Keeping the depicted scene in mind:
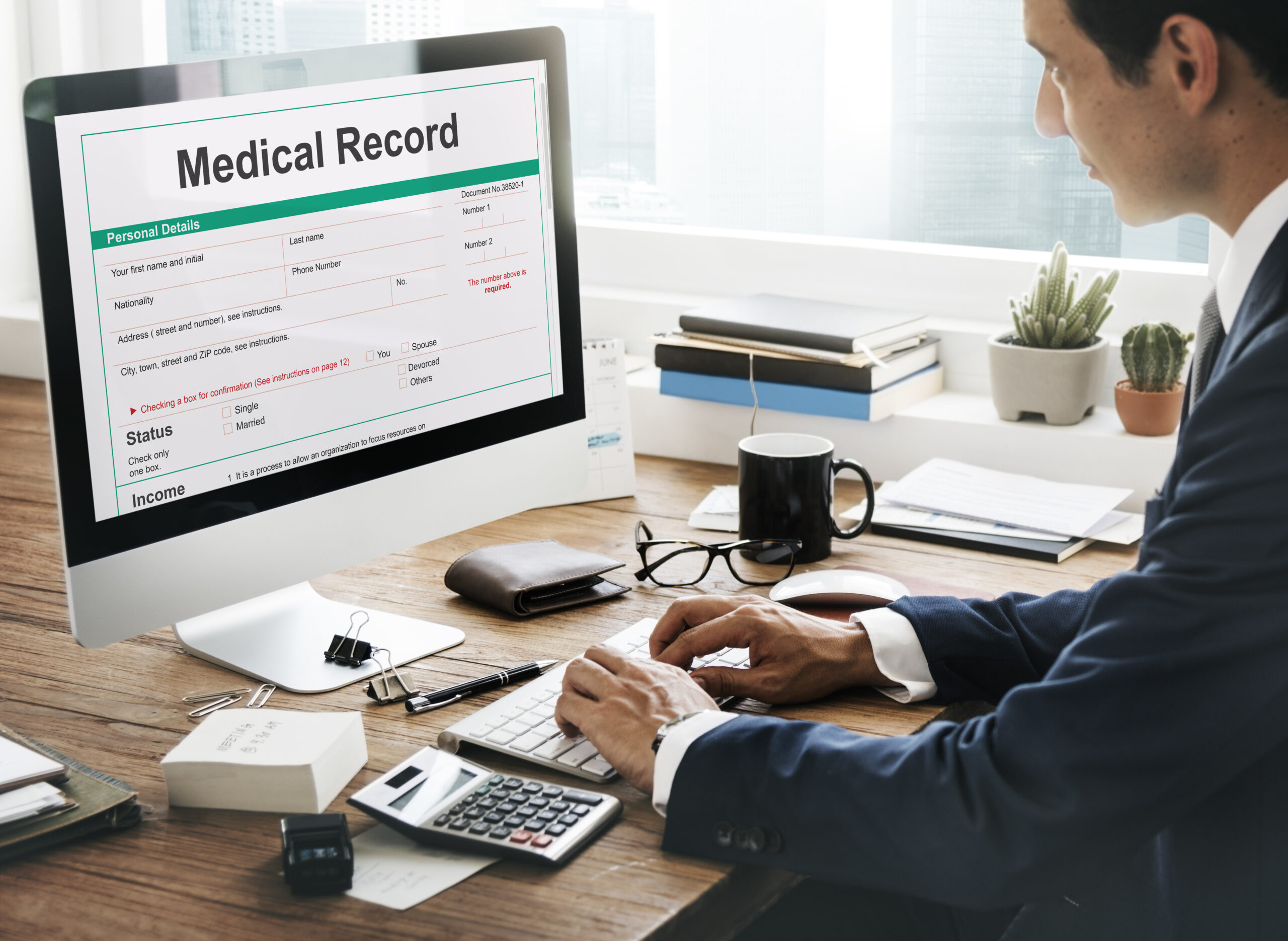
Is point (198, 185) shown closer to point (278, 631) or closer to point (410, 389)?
point (410, 389)

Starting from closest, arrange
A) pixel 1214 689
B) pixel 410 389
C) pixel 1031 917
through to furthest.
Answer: pixel 1214 689 → pixel 1031 917 → pixel 410 389

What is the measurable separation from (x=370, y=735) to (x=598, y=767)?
20 centimetres

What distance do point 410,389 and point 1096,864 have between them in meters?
0.71

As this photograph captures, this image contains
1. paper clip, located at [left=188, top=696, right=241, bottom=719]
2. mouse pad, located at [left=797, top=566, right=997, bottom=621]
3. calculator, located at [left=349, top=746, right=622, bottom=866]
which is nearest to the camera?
calculator, located at [left=349, top=746, right=622, bottom=866]

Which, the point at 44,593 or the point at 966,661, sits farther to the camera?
the point at 44,593

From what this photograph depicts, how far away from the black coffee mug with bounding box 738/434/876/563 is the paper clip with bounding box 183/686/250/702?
1.94ft

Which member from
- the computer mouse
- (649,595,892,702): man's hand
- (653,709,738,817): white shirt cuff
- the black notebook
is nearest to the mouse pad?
the computer mouse

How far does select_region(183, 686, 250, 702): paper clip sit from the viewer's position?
3.58ft

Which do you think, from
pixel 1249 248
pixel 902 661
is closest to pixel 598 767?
pixel 902 661

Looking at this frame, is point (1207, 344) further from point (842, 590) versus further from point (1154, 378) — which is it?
point (1154, 378)

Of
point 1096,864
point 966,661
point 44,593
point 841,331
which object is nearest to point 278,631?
point 44,593

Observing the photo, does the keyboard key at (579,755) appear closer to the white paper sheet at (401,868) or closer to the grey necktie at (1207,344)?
the white paper sheet at (401,868)

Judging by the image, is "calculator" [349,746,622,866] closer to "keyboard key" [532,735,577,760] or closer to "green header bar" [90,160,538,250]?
"keyboard key" [532,735,577,760]

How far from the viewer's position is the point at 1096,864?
81 cm
